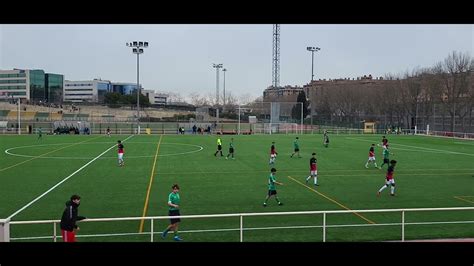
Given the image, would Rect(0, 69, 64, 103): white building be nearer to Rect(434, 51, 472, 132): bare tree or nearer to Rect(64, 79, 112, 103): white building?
Rect(64, 79, 112, 103): white building

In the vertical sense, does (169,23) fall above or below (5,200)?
above

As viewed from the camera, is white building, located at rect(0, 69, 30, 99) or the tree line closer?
the tree line

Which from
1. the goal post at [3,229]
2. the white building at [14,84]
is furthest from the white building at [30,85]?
the goal post at [3,229]

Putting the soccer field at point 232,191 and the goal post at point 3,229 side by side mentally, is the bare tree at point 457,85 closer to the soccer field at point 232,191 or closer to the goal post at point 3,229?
the soccer field at point 232,191

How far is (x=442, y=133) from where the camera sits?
227ft

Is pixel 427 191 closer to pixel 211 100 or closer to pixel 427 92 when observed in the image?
pixel 427 92

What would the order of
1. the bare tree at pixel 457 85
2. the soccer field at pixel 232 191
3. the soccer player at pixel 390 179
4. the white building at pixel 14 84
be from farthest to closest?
the white building at pixel 14 84
the bare tree at pixel 457 85
the soccer player at pixel 390 179
the soccer field at pixel 232 191

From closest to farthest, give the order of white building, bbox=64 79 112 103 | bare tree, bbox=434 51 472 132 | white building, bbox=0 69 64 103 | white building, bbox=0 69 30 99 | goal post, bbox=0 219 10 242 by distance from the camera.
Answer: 1. goal post, bbox=0 219 10 242
2. bare tree, bbox=434 51 472 132
3. white building, bbox=0 69 30 99
4. white building, bbox=0 69 64 103
5. white building, bbox=64 79 112 103

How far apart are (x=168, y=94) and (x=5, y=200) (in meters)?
172

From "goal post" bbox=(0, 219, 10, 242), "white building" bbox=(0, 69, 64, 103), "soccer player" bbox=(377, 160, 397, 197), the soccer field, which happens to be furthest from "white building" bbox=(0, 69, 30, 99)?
"goal post" bbox=(0, 219, 10, 242)

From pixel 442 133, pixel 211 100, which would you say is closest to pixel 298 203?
pixel 442 133

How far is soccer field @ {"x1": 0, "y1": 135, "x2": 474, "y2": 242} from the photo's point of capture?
13.9m

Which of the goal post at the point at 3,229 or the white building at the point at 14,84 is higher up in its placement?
the white building at the point at 14,84

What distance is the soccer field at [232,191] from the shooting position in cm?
1386
